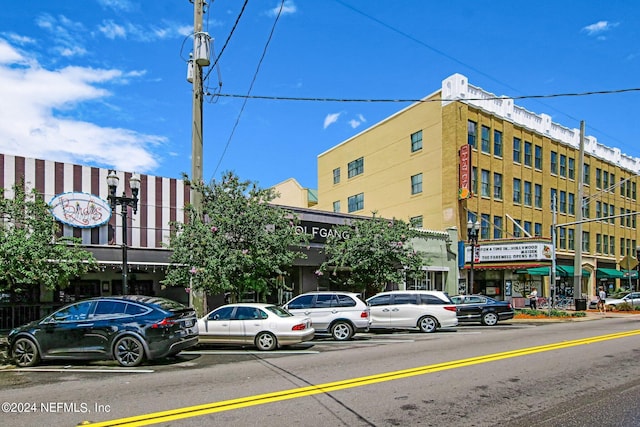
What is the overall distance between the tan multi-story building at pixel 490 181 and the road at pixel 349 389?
21.7 metres

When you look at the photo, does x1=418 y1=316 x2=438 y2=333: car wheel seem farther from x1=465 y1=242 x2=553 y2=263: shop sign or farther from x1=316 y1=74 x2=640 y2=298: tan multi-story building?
x1=316 y1=74 x2=640 y2=298: tan multi-story building

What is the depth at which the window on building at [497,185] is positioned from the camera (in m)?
37.9

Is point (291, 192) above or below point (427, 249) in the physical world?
above

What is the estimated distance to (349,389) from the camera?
830 centimetres

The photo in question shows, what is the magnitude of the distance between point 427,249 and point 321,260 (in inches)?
340

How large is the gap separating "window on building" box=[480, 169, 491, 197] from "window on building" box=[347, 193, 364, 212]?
36.7 feet

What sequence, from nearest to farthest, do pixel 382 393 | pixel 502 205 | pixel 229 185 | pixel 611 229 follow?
pixel 382 393 < pixel 229 185 < pixel 502 205 < pixel 611 229

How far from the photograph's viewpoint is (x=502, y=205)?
126 feet

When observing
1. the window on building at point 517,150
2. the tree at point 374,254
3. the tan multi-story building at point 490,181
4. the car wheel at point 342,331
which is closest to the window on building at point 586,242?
the tan multi-story building at point 490,181

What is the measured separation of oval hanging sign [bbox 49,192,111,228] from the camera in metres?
18.4

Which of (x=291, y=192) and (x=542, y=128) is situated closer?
(x=542, y=128)

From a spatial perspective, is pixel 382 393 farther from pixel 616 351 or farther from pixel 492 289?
pixel 492 289

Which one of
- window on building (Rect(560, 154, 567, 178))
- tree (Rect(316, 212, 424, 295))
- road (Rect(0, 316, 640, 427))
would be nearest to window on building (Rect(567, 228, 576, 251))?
window on building (Rect(560, 154, 567, 178))

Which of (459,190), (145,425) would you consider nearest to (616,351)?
(145,425)
